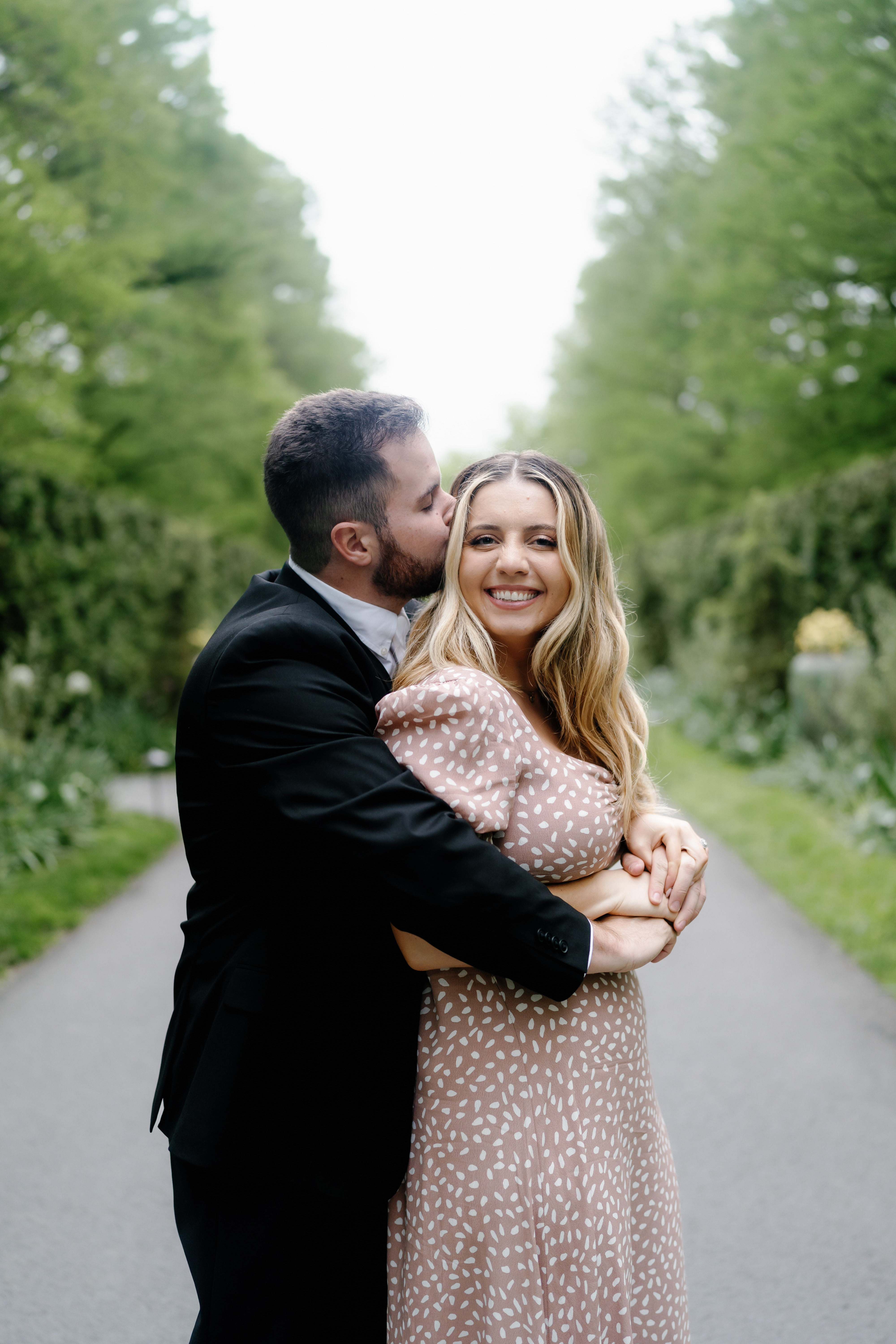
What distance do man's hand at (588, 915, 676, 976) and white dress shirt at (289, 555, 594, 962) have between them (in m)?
0.66

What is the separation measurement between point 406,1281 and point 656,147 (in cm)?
2442

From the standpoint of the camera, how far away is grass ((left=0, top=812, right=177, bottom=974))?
235 inches

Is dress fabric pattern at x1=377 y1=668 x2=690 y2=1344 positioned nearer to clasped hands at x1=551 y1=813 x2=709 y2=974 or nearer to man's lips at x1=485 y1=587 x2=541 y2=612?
clasped hands at x1=551 y1=813 x2=709 y2=974

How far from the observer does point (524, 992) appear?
1.84 metres

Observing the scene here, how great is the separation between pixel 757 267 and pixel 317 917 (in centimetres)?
1351

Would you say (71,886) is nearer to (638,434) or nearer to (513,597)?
(513,597)

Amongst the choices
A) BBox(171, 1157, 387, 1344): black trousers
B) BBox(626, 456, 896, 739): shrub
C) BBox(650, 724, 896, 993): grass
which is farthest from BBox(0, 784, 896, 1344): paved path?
BBox(626, 456, 896, 739): shrub

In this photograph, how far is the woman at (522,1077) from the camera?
1.77 meters

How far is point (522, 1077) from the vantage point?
1808mm

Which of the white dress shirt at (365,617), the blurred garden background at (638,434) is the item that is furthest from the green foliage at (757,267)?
the white dress shirt at (365,617)

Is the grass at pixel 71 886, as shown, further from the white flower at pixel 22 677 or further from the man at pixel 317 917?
the man at pixel 317 917

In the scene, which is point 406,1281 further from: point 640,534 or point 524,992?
point 640,534

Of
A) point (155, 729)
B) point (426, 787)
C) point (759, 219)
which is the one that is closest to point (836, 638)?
point (759, 219)

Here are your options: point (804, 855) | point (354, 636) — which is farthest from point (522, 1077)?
point (804, 855)
